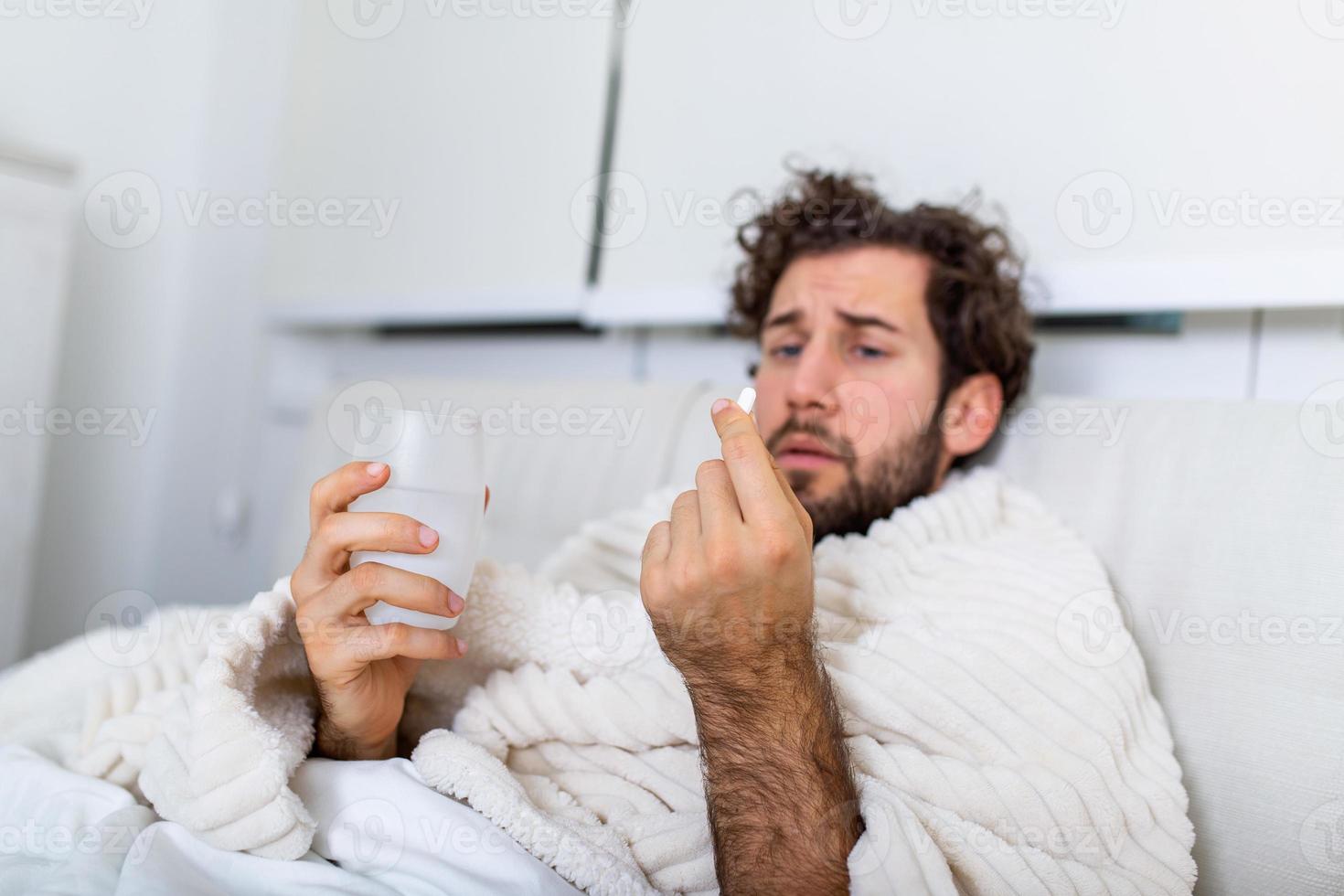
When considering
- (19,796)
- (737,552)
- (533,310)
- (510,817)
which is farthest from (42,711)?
(533,310)

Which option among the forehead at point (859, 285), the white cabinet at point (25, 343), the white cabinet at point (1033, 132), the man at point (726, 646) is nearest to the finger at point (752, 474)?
the man at point (726, 646)

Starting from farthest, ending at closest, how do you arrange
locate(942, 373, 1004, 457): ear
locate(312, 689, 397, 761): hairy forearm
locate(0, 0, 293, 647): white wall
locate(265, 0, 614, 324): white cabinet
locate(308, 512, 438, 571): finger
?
1. locate(0, 0, 293, 647): white wall
2. locate(265, 0, 614, 324): white cabinet
3. locate(942, 373, 1004, 457): ear
4. locate(312, 689, 397, 761): hairy forearm
5. locate(308, 512, 438, 571): finger

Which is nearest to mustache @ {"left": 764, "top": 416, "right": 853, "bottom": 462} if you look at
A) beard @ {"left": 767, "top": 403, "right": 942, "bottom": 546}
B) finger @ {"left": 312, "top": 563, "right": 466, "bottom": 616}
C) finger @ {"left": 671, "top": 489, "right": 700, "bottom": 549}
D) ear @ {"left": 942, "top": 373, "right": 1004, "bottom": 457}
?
beard @ {"left": 767, "top": 403, "right": 942, "bottom": 546}

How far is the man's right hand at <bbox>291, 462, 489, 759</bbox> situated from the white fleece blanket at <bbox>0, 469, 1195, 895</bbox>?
0.17ft

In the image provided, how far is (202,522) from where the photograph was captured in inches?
100

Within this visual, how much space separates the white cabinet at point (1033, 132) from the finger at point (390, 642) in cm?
91

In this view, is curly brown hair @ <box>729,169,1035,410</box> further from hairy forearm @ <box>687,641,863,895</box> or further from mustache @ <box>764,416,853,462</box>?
hairy forearm @ <box>687,641,863,895</box>

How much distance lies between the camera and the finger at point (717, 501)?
0.74 meters

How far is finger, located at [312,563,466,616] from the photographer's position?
0.75 meters

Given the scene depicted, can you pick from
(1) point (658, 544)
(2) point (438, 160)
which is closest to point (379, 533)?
(1) point (658, 544)

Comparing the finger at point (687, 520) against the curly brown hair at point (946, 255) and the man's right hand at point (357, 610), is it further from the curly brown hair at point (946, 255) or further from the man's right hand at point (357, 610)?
the curly brown hair at point (946, 255)

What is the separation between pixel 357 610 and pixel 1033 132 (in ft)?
3.49

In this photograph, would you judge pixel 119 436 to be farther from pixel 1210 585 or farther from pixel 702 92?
pixel 1210 585

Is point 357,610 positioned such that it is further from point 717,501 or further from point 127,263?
point 127,263
